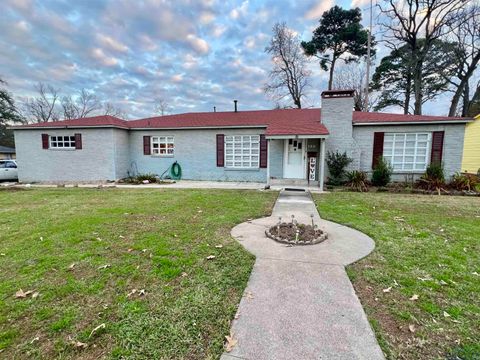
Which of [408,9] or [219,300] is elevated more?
[408,9]

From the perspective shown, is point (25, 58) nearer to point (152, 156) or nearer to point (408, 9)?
point (152, 156)

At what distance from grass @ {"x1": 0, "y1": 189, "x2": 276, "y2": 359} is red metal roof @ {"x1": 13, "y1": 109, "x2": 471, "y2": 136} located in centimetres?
661

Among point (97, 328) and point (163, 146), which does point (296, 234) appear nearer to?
point (97, 328)

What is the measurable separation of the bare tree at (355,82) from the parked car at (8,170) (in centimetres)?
2634

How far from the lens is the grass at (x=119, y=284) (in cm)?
198

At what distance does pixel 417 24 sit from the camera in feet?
58.7

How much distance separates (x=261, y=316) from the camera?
230cm

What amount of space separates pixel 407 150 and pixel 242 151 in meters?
7.93

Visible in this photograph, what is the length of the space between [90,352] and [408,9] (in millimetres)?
25480

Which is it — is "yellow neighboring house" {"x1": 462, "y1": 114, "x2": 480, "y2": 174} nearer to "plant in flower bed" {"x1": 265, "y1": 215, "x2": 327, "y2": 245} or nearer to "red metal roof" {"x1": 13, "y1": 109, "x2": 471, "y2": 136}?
"red metal roof" {"x1": 13, "y1": 109, "x2": 471, "y2": 136}

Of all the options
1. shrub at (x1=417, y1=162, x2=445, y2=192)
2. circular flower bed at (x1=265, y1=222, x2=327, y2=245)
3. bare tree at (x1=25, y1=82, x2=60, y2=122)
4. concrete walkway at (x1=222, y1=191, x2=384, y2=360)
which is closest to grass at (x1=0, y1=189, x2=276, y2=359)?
concrete walkway at (x1=222, y1=191, x2=384, y2=360)

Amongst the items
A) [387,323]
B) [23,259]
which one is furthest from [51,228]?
[387,323]

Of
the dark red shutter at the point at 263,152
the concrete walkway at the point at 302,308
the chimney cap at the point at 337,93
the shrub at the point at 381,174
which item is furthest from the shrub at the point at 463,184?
the concrete walkway at the point at 302,308

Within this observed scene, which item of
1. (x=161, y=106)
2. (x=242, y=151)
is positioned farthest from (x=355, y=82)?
(x=161, y=106)
